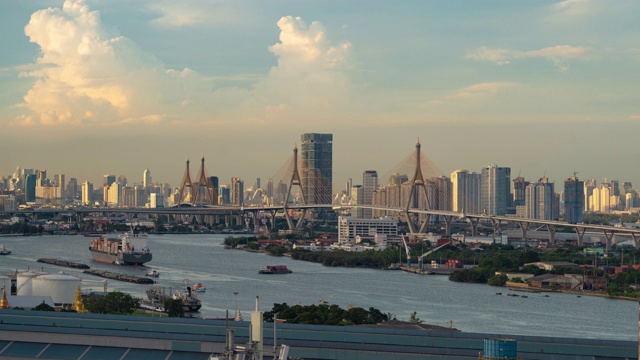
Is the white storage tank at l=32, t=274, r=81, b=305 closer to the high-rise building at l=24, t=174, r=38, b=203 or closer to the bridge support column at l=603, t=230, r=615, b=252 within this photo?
the bridge support column at l=603, t=230, r=615, b=252

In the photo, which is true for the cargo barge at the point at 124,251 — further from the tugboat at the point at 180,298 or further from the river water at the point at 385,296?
the tugboat at the point at 180,298

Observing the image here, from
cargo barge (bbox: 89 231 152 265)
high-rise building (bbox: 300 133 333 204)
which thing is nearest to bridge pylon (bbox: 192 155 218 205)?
high-rise building (bbox: 300 133 333 204)

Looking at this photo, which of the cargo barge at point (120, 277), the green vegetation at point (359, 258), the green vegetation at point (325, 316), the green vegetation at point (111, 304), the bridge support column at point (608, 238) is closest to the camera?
the green vegetation at point (325, 316)

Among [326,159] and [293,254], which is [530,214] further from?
[293,254]

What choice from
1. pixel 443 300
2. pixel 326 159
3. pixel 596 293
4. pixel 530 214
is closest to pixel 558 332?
pixel 443 300

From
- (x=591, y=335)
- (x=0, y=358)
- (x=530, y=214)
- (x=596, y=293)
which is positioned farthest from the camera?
(x=530, y=214)

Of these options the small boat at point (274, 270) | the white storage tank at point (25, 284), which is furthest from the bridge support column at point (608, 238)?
the white storage tank at point (25, 284)

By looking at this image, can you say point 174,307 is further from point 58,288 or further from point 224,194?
point 224,194
